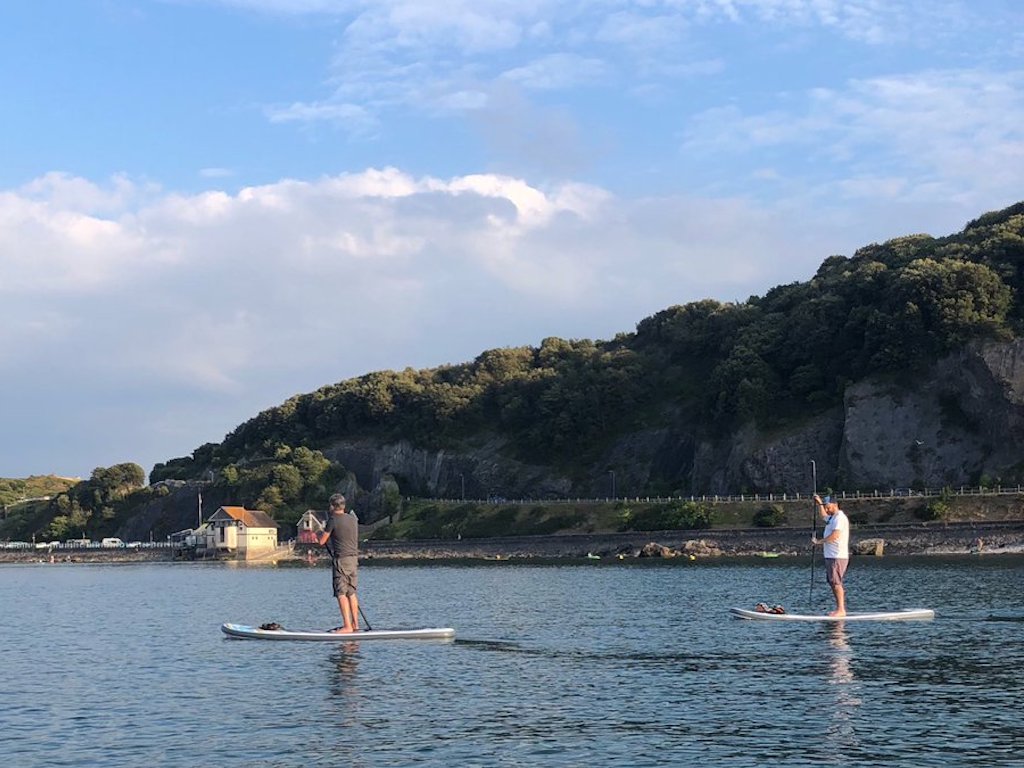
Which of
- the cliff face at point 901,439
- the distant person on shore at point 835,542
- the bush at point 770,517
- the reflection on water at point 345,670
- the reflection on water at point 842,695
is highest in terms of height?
the cliff face at point 901,439

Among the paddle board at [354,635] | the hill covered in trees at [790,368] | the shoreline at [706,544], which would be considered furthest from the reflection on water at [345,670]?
the hill covered in trees at [790,368]

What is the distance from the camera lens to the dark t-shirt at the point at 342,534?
38938mm

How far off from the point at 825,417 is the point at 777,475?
10943mm

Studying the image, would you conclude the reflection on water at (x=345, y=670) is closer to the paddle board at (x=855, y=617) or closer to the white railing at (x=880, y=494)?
the paddle board at (x=855, y=617)

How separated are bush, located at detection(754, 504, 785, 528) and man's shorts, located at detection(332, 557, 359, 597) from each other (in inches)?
3747

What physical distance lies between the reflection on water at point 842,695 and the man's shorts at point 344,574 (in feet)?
52.9

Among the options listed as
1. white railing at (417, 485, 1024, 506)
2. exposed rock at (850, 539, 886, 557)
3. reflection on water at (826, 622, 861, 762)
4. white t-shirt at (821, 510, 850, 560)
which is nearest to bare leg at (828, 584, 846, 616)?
white t-shirt at (821, 510, 850, 560)

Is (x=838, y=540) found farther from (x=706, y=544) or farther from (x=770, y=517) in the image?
(x=770, y=517)

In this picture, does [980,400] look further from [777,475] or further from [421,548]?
[421,548]

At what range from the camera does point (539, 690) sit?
31.1 meters

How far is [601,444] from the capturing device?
625 feet

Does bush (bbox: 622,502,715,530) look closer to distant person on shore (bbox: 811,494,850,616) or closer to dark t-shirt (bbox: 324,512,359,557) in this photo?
distant person on shore (bbox: 811,494,850,616)

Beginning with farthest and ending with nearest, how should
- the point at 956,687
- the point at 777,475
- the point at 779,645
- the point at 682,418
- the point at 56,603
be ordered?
the point at 682,418 → the point at 777,475 → the point at 56,603 → the point at 779,645 → the point at 956,687

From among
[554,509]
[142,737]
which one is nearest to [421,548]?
[554,509]
